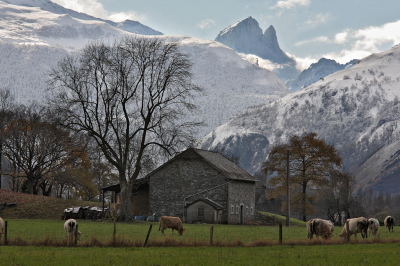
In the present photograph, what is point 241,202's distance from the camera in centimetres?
6669

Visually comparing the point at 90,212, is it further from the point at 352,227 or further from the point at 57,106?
the point at 352,227

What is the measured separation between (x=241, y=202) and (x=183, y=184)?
7637 millimetres

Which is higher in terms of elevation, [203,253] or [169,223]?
[169,223]

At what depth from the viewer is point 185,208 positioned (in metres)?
63.8

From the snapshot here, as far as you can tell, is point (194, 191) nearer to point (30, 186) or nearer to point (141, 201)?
point (141, 201)

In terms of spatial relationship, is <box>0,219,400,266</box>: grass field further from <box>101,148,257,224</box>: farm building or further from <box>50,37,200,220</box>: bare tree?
<box>101,148,257,224</box>: farm building

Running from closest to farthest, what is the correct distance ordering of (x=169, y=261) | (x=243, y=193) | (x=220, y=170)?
(x=169, y=261), (x=220, y=170), (x=243, y=193)

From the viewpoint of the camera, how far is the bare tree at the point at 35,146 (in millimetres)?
70500

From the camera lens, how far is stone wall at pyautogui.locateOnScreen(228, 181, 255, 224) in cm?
6387

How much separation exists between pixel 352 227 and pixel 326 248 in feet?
20.9

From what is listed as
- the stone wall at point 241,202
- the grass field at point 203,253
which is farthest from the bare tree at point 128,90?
the grass field at point 203,253

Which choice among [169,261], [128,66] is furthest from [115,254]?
[128,66]

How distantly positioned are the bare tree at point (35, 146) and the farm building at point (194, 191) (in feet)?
34.6

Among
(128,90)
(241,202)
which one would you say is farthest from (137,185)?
(128,90)
